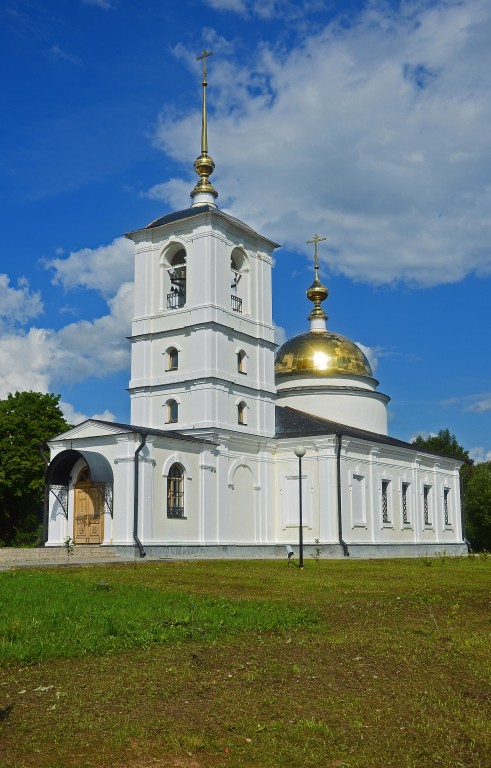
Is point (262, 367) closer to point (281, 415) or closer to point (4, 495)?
point (281, 415)

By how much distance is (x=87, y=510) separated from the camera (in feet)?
91.4

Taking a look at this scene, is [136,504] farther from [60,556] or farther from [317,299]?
[317,299]

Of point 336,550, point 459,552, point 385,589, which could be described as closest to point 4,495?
point 336,550

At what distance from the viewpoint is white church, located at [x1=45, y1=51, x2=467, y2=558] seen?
27172 millimetres

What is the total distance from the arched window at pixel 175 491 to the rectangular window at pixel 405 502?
1255 cm

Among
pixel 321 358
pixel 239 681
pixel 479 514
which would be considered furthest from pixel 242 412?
pixel 239 681

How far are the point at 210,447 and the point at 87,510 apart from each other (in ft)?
16.0

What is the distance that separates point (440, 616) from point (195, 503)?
18.8 metres

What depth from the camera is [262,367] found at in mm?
33000

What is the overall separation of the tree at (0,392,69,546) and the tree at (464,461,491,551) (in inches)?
1011

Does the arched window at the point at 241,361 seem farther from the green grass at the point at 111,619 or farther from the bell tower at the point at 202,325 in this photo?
the green grass at the point at 111,619

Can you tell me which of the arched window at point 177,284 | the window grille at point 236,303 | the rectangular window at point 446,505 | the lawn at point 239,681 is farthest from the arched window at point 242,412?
the lawn at point 239,681

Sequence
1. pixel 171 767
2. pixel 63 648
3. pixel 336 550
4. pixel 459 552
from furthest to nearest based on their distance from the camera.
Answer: pixel 459 552, pixel 336 550, pixel 63 648, pixel 171 767

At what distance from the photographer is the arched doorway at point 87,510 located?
27.4m
